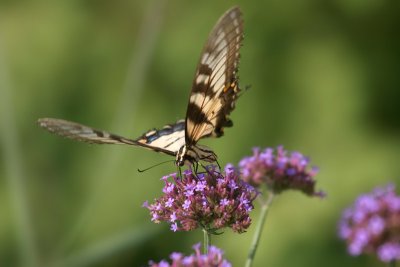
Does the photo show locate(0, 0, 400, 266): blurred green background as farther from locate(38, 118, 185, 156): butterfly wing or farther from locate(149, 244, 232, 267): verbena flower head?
locate(149, 244, 232, 267): verbena flower head

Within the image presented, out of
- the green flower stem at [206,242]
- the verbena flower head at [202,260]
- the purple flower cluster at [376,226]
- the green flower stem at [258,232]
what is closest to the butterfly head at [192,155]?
the green flower stem at [258,232]

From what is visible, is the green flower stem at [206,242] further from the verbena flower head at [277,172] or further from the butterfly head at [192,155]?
the verbena flower head at [277,172]

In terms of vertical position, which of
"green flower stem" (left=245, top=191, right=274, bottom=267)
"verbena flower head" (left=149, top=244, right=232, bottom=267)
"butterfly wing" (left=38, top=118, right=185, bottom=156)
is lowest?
"verbena flower head" (left=149, top=244, right=232, bottom=267)

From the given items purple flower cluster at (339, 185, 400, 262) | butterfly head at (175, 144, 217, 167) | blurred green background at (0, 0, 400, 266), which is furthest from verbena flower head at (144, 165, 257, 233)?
blurred green background at (0, 0, 400, 266)

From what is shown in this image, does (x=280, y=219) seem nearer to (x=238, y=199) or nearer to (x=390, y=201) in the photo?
(x=390, y=201)

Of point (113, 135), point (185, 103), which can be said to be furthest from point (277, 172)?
point (185, 103)

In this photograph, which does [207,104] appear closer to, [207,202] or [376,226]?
[207,202]
